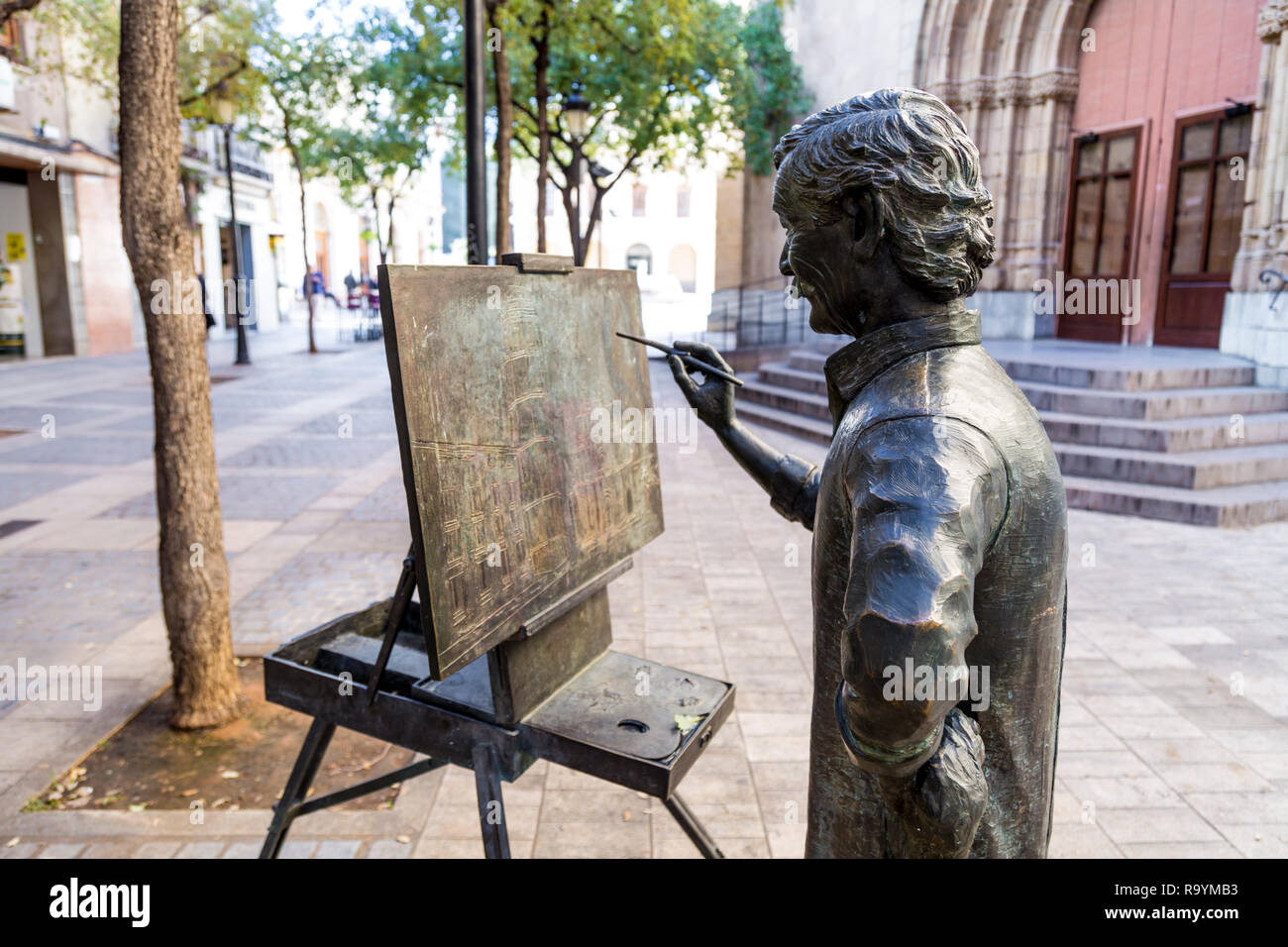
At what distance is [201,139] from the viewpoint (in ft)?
96.6

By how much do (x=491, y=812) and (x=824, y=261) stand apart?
152 cm

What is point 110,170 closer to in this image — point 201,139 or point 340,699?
point 201,139

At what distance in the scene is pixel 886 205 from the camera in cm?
150

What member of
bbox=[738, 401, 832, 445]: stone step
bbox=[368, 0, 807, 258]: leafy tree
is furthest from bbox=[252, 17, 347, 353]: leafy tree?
bbox=[738, 401, 832, 445]: stone step

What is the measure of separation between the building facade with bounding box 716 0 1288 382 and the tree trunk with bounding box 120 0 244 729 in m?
10.4

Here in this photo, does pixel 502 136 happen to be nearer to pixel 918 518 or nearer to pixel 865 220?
pixel 865 220

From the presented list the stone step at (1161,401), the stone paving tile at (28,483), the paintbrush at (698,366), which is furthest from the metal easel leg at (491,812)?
the stone step at (1161,401)

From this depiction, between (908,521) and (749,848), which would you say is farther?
(749,848)

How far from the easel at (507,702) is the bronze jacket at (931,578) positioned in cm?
68

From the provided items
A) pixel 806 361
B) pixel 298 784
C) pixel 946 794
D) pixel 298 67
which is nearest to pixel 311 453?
pixel 806 361

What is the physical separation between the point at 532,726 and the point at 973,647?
3.95 feet

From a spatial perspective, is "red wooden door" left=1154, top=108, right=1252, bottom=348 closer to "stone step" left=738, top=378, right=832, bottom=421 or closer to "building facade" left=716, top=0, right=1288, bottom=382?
"building facade" left=716, top=0, right=1288, bottom=382

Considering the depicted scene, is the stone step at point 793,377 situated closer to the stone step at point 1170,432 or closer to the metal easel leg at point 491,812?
the stone step at point 1170,432
